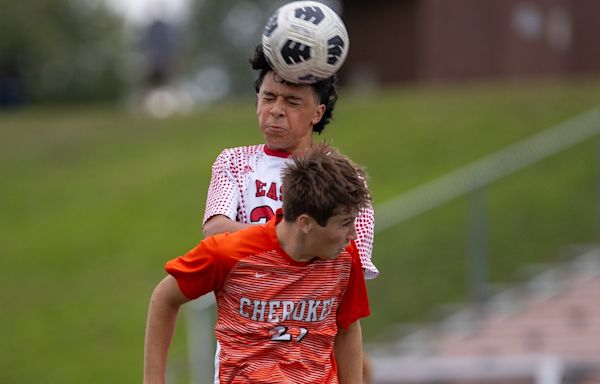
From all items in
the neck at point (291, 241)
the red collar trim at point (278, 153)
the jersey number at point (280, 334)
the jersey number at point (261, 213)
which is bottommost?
the jersey number at point (280, 334)

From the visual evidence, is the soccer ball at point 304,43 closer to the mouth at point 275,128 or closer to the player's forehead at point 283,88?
the player's forehead at point 283,88

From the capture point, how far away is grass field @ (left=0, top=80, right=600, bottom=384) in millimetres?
11961

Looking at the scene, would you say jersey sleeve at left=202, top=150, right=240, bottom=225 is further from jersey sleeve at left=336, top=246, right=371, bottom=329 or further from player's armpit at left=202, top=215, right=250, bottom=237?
jersey sleeve at left=336, top=246, right=371, bottom=329

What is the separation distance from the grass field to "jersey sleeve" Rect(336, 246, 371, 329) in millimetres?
7140

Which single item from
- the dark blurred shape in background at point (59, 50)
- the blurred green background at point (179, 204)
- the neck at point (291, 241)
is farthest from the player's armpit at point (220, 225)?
the dark blurred shape in background at point (59, 50)

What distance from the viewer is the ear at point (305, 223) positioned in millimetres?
3887

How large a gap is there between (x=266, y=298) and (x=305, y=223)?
31 cm

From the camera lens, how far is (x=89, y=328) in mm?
14336

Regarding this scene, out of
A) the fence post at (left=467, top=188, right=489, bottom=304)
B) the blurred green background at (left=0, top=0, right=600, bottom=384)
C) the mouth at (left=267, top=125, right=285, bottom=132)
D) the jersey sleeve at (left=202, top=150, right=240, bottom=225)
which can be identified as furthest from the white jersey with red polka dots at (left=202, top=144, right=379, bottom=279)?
the fence post at (left=467, top=188, right=489, bottom=304)

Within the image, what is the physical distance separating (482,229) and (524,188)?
59cm

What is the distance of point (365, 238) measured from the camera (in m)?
4.26

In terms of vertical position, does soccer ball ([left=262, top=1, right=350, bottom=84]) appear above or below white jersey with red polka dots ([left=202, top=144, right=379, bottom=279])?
above

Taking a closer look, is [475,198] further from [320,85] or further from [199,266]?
[199,266]

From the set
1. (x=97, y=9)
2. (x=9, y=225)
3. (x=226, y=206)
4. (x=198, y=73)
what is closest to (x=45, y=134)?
(x=9, y=225)
